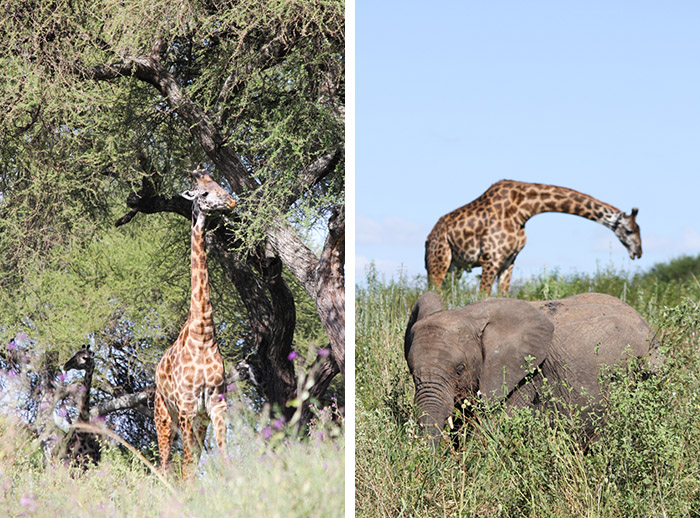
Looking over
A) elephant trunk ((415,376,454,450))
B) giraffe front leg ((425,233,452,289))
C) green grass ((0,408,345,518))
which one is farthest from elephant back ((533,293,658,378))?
giraffe front leg ((425,233,452,289))

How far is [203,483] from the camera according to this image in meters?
4.50

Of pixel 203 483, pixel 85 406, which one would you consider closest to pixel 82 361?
pixel 85 406

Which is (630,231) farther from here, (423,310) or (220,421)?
(220,421)

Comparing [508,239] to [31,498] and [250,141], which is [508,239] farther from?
[31,498]

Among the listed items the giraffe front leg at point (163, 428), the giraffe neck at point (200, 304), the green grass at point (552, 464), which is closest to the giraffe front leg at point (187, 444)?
the giraffe front leg at point (163, 428)

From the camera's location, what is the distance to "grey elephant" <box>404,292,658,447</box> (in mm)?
5254

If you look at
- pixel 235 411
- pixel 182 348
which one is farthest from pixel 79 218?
pixel 235 411

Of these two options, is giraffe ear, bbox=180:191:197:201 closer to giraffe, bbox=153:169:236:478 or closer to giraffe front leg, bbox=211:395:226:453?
giraffe, bbox=153:169:236:478

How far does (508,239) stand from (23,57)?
529 cm

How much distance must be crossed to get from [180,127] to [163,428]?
2077mm

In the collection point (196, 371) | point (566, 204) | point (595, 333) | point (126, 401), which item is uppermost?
point (566, 204)

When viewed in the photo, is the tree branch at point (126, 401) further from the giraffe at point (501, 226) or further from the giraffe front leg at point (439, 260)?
the giraffe front leg at point (439, 260)

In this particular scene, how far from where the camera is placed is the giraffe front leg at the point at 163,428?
486 centimetres

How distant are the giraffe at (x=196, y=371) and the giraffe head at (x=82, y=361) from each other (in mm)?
780
